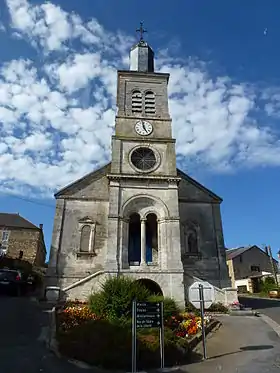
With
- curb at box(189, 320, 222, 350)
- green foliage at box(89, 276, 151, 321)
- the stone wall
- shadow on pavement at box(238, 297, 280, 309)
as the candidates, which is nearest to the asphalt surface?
curb at box(189, 320, 222, 350)

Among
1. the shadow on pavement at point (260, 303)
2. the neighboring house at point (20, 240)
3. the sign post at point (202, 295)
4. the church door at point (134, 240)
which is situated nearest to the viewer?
the sign post at point (202, 295)

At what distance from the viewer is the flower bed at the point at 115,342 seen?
859 cm

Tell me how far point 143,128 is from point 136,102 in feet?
9.10

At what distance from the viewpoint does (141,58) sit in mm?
25922

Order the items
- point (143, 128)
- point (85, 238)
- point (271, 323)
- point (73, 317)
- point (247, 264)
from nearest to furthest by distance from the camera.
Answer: point (73, 317) < point (271, 323) < point (85, 238) < point (143, 128) < point (247, 264)

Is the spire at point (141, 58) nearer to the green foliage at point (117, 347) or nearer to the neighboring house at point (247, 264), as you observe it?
the green foliage at point (117, 347)

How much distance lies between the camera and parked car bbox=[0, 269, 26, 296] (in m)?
17.9

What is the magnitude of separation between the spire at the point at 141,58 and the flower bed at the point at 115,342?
2009 centimetres

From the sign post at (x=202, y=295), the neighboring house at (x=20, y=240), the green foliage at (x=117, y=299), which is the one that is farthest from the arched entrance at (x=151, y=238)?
the neighboring house at (x=20, y=240)

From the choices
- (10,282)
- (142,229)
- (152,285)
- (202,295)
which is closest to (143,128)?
(142,229)

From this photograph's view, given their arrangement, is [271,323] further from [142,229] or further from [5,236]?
[5,236]

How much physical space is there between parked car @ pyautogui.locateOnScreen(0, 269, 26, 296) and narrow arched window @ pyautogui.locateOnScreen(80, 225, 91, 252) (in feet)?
13.3

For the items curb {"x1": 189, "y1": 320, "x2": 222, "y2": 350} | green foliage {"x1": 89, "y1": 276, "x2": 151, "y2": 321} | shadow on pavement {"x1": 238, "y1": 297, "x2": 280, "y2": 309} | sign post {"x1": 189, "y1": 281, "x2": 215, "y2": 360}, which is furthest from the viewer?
shadow on pavement {"x1": 238, "y1": 297, "x2": 280, "y2": 309}

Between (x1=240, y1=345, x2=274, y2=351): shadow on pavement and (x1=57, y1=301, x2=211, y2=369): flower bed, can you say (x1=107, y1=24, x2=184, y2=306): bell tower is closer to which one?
(x1=57, y1=301, x2=211, y2=369): flower bed
